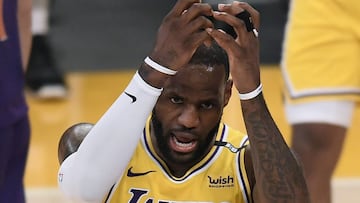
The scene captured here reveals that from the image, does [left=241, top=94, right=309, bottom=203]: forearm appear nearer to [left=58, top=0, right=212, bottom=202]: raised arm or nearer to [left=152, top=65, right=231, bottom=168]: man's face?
[left=152, top=65, right=231, bottom=168]: man's face

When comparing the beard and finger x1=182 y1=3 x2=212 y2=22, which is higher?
finger x1=182 y1=3 x2=212 y2=22

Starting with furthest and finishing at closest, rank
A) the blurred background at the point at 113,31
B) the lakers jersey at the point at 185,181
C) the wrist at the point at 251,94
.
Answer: the blurred background at the point at 113,31
the lakers jersey at the point at 185,181
the wrist at the point at 251,94

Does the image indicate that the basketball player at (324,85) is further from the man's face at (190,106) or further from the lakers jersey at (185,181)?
the man's face at (190,106)

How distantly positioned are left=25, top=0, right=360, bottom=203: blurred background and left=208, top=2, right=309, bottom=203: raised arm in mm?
2352

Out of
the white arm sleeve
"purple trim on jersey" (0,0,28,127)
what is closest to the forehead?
the white arm sleeve

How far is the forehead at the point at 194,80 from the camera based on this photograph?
2.90 m

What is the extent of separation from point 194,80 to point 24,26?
107 cm

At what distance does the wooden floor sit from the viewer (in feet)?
17.7

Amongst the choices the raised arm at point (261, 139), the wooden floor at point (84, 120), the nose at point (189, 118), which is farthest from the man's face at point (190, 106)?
the wooden floor at point (84, 120)

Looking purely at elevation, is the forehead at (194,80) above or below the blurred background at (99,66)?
above

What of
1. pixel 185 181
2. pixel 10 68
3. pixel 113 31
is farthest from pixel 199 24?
pixel 113 31

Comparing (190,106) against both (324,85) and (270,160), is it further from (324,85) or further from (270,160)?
(324,85)

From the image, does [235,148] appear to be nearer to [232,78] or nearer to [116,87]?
[232,78]

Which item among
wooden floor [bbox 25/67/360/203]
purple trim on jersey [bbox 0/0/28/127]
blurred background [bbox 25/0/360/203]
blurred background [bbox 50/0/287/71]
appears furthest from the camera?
blurred background [bbox 50/0/287/71]
